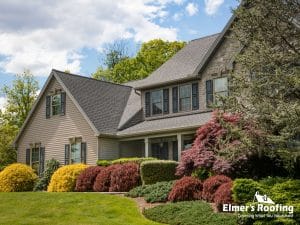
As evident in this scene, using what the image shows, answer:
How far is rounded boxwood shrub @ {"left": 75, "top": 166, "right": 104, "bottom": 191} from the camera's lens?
901 inches

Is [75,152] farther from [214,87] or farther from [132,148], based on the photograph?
[214,87]

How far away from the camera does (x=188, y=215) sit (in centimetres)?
1377

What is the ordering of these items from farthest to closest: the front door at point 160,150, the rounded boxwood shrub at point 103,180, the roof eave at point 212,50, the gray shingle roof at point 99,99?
the gray shingle roof at point 99,99 < the front door at point 160,150 < the roof eave at point 212,50 < the rounded boxwood shrub at point 103,180

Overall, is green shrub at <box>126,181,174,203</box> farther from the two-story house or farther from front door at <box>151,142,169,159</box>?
front door at <box>151,142,169,159</box>

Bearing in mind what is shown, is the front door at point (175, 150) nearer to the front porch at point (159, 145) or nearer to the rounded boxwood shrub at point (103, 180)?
the front porch at point (159, 145)

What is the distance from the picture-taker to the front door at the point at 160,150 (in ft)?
87.8

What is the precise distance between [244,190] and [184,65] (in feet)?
50.2

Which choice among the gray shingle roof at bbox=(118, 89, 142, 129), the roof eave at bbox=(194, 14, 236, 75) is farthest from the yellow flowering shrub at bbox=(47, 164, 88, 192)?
the roof eave at bbox=(194, 14, 236, 75)

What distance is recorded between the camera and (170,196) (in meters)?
16.4

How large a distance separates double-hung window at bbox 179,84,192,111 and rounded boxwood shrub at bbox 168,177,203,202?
1003cm

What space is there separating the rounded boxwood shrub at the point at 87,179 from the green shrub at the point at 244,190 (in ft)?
35.4

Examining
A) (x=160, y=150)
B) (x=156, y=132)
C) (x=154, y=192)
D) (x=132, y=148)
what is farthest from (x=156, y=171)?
(x=132, y=148)

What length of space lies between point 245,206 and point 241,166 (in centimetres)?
472

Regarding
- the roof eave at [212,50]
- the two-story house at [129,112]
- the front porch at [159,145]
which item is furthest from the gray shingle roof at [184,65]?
the front porch at [159,145]
